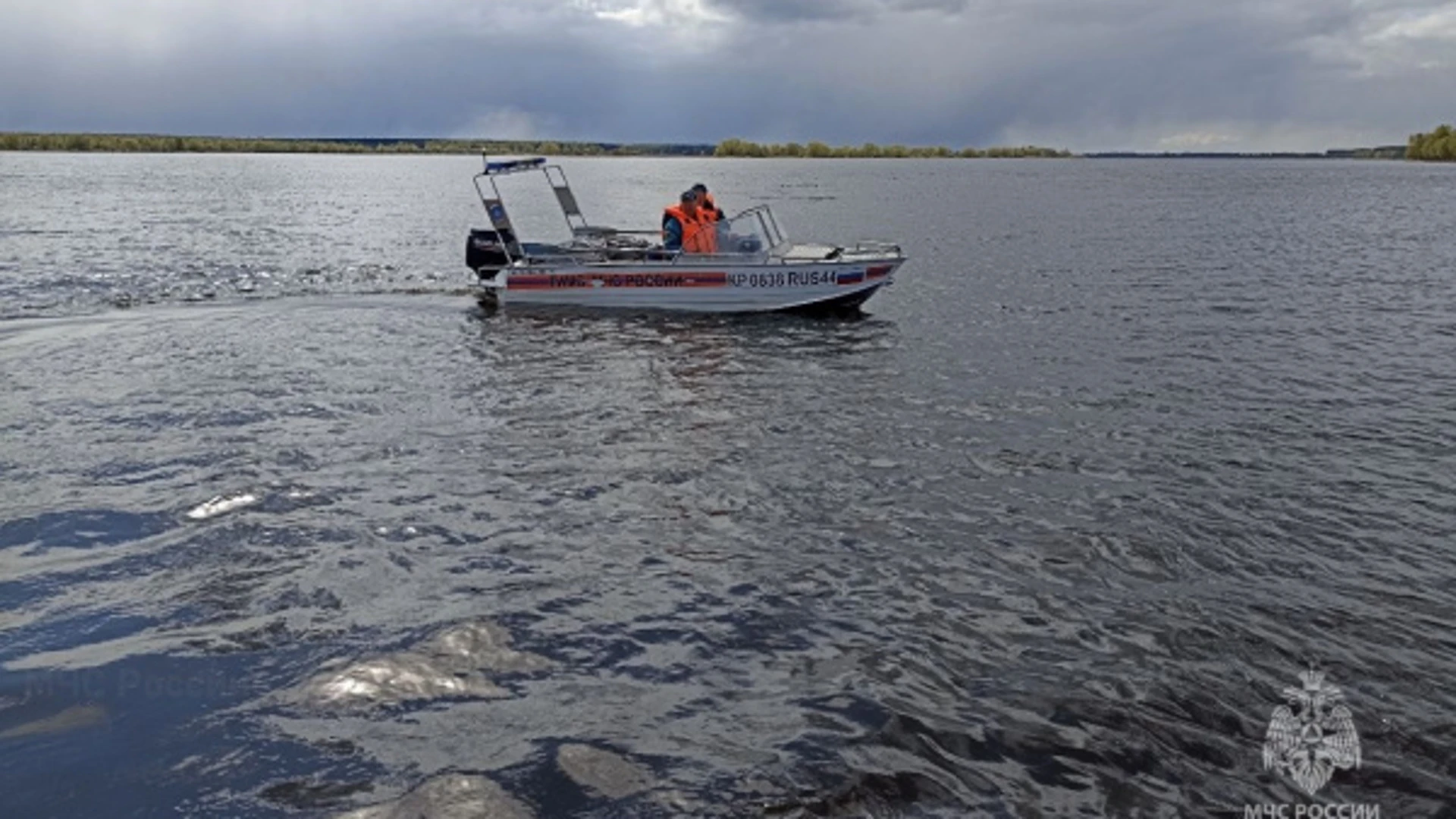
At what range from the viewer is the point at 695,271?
84.8 feet

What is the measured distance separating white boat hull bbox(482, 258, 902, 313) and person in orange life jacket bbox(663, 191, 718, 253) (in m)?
0.53

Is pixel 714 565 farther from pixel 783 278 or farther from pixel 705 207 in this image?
pixel 705 207

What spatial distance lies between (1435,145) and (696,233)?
212563 mm

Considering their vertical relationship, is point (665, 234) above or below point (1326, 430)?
above

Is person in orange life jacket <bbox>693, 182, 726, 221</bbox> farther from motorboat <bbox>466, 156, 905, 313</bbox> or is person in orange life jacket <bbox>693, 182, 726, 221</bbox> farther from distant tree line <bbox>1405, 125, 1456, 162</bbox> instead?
distant tree line <bbox>1405, 125, 1456, 162</bbox>

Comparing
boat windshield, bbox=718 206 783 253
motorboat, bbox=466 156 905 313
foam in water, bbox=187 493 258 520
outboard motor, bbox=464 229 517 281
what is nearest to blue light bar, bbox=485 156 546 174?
motorboat, bbox=466 156 905 313

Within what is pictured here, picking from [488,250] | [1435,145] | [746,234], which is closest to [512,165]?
[488,250]

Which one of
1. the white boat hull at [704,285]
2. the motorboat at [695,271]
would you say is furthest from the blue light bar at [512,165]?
the white boat hull at [704,285]

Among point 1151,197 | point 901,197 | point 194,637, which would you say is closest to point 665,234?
point 194,637

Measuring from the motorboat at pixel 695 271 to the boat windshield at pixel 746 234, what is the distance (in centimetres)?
2

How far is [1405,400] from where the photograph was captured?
17.2 meters

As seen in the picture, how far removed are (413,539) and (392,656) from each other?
2.76 m

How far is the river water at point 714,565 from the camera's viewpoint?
23.2ft

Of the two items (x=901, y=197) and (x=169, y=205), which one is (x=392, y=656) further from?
(x=901, y=197)
